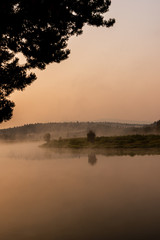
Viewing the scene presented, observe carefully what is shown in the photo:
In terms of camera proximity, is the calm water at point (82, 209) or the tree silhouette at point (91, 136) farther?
the tree silhouette at point (91, 136)

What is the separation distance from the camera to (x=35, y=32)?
45.0 feet

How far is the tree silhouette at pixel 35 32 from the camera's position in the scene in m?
12.5

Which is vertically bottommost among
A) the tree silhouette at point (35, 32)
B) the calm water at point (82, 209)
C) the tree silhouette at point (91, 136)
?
the calm water at point (82, 209)

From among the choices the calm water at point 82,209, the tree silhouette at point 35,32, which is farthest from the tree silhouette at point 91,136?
the tree silhouette at point 35,32

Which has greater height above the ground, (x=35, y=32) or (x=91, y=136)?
(x=35, y=32)

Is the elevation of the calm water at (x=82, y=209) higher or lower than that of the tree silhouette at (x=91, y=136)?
lower

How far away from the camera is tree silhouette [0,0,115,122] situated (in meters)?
12.5


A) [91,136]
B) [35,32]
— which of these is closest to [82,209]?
[35,32]

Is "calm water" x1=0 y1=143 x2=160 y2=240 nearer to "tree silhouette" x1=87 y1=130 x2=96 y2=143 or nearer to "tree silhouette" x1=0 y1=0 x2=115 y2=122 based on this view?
"tree silhouette" x1=0 y1=0 x2=115 y2=122

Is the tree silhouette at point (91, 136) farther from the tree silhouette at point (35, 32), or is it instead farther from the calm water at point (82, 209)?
the tree silhouette at point (35, 32)

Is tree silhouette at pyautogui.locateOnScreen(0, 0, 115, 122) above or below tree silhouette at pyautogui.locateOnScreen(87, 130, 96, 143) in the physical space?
above

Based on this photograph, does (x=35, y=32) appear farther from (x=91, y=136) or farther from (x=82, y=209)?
(x=91, y=136)

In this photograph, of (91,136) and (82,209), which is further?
(91,136)

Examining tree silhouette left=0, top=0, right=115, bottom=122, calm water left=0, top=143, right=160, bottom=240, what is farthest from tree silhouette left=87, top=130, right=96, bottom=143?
tree silhouette left=0, top=0, right=115, bottom=122
